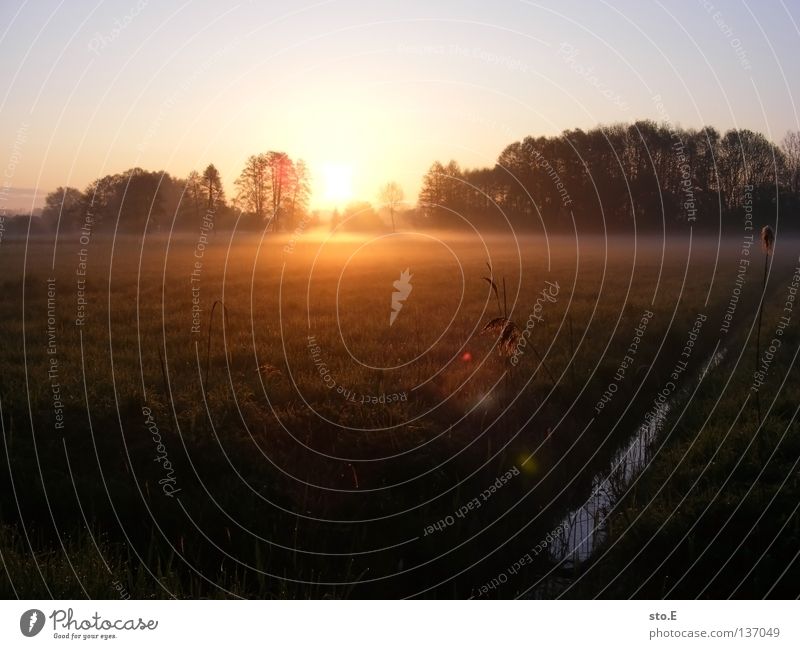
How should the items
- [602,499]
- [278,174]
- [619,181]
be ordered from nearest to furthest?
[602,499], [278,174], [619,181]

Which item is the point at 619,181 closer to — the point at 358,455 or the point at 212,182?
the point at 212,182

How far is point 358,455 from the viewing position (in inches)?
270

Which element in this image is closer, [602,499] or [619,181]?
[602,499]

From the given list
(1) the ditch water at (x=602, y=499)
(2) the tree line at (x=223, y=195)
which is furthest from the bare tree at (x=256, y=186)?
(1) the ditch water at (x=602, y=499)

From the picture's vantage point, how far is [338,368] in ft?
28.8

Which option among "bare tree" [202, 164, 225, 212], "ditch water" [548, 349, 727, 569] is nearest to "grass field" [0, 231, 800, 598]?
"ditch water" [548, 349, 727, 569]

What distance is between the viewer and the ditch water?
6.23 m

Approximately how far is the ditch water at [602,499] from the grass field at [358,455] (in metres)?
0.09

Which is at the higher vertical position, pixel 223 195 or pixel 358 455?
pixel 223 195

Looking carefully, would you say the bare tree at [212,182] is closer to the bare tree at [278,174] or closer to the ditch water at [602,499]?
the bare tree at [278,174]

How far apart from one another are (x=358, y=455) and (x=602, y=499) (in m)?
2.42

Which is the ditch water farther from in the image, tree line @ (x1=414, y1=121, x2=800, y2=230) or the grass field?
tree line @ (x1=414, y1=121, x2=800, y2=230)

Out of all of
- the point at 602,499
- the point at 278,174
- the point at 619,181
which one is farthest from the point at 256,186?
the point at 619,181
